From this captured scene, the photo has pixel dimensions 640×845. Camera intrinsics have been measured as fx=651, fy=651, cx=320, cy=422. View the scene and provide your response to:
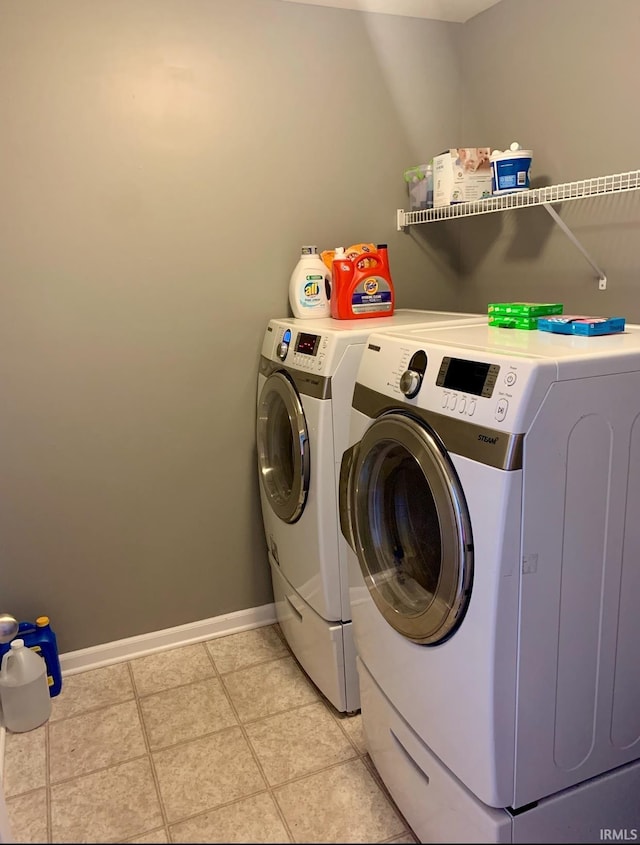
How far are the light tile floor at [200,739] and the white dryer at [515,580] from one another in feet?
0.74

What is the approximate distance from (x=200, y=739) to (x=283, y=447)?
0.91 meters

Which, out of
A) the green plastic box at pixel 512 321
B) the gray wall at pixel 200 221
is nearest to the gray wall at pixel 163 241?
the gray wall at pixel 200 221

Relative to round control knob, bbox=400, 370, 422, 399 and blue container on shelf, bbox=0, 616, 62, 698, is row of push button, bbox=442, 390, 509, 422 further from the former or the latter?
blue container on shelf, bbox=0, 616, 62, 698

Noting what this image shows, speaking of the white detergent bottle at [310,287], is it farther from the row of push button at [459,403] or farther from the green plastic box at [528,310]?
the row of push button at [459,403]

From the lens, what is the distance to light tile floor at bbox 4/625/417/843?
145 centimetres

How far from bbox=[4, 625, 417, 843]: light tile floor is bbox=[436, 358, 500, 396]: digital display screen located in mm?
738

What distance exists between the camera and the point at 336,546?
6.16 ft

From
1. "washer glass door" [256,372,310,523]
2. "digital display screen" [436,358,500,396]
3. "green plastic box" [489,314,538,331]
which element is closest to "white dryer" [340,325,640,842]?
"digital display screen" [436,358,500,396]

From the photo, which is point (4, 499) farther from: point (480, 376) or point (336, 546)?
point (480, 376)

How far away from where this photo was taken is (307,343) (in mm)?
1919

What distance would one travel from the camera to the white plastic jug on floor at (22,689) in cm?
195

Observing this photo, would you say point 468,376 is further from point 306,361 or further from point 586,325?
point 306,361

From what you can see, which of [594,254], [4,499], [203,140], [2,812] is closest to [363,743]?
[2,812]

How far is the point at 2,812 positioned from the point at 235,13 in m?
2.40
